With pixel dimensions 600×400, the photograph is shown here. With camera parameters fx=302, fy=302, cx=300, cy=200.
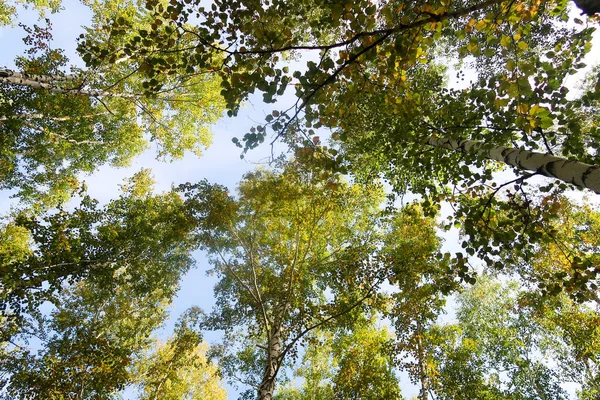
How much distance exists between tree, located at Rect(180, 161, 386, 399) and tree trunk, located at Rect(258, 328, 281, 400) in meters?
0.03

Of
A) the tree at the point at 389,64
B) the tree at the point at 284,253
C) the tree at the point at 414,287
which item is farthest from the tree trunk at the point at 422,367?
the tree at the point at 389,64

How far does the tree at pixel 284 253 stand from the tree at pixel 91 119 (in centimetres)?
488

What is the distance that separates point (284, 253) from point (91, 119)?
9.73m

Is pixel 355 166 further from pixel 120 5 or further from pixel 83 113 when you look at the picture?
pixel 120 5

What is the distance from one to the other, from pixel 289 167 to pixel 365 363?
6.62 metres

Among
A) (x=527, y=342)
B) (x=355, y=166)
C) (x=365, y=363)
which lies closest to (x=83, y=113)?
(x=355, y=166)

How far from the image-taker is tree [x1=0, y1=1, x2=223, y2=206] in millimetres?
10156

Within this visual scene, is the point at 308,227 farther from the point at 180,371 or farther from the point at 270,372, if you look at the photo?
the point at 180,371

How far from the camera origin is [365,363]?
9.56 metres

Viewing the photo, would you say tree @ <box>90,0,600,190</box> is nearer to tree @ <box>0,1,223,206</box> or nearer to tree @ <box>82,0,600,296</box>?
tree @ <box>82,0,600,296</box>

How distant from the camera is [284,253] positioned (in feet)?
33.7

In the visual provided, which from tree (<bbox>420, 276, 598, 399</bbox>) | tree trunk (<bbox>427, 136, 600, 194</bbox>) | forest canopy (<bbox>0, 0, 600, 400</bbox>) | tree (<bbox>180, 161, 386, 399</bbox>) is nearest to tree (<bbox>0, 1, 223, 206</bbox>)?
forest canopy (<bbox>0, 0, 600, 400</bbox>)

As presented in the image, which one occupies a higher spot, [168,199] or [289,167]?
[168,199]

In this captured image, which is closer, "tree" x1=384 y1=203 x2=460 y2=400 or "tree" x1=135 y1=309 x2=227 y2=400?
"tree" x1=384 y1=203 x2=460 y2=400
